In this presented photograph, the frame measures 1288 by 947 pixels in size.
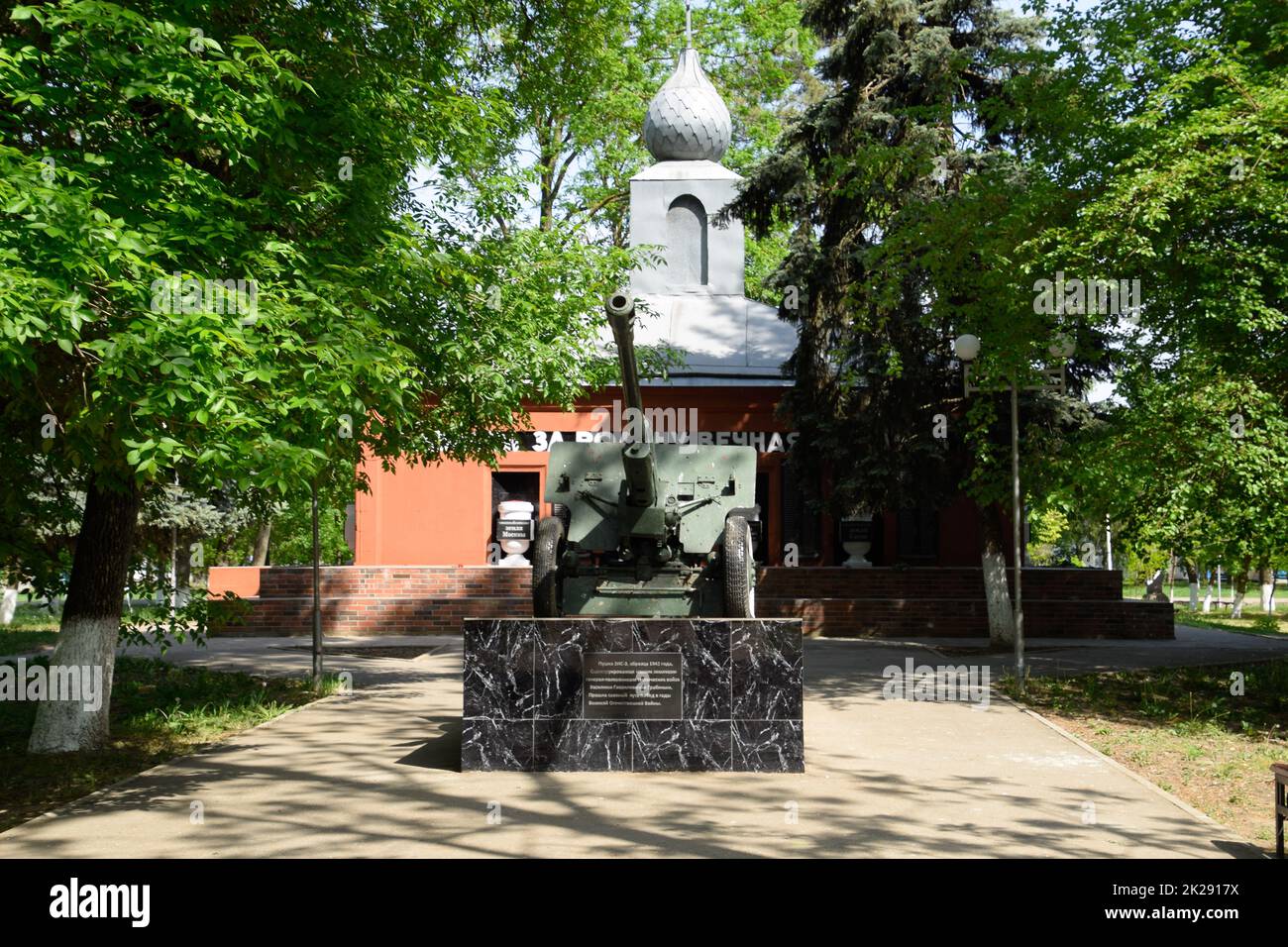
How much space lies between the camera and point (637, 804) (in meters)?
8.26

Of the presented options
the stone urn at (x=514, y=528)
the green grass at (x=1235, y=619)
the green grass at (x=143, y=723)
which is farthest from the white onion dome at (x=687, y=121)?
the green grass at (x=143, y=723)

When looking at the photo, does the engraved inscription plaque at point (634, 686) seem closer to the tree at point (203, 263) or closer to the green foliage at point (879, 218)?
the tree at point (203, 263)

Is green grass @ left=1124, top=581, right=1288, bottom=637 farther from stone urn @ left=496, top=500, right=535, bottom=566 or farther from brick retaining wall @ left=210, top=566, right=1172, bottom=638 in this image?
stone urn @ left=496, top=500, right=535, bottom=566

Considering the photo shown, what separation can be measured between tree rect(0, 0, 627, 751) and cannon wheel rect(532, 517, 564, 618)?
1.62 metres

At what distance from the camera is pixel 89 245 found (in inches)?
262

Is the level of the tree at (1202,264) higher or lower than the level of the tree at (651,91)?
lower

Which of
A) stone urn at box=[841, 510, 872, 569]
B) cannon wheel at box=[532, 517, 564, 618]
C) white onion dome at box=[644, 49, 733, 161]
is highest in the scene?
white onion dome at box=[644, 49, 733, 161]

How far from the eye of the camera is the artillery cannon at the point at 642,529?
10.8m

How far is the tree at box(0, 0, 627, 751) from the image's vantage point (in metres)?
6.81

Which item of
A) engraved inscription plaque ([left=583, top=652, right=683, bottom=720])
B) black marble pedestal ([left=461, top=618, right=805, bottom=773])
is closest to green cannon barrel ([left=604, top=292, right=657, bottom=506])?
black marble pedestal ([left=461, top=618, right=805, bottom=773])

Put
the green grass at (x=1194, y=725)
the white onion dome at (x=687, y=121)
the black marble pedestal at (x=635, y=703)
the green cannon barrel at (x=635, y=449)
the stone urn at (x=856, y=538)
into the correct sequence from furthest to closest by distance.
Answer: the white onion dome at (x=687, y=121) < the stone urn at (x=856, y=538) < the green cannon barrel at (x=635, y=449) < the black marble pedestal at (x=635, y=703) < the green grass at (x=1194, y=725)

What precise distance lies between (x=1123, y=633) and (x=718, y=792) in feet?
50.0

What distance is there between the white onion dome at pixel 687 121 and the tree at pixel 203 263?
61.0 feet
